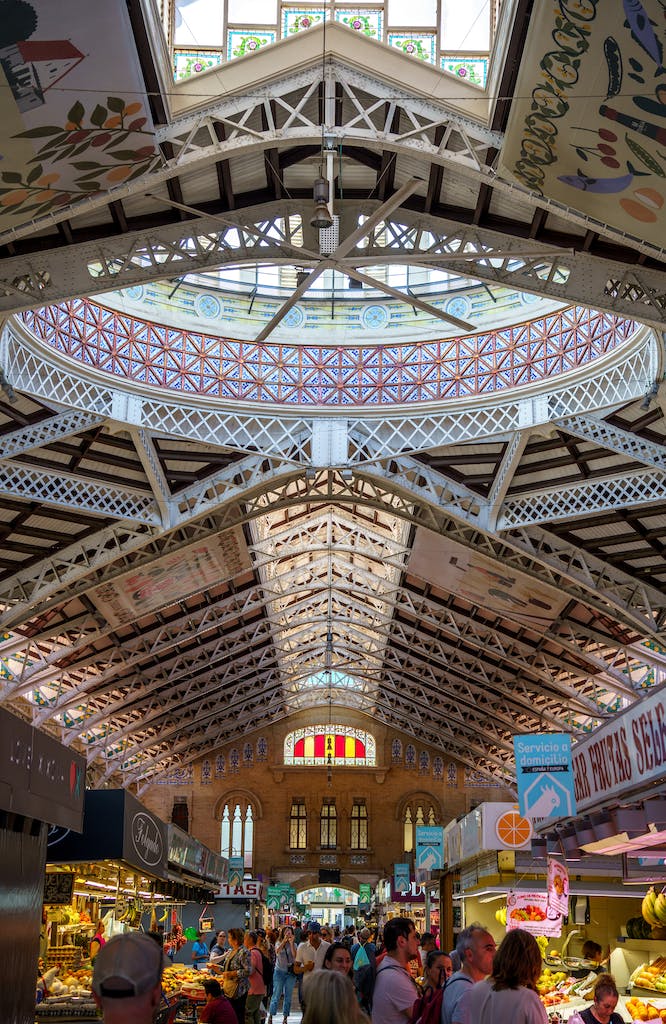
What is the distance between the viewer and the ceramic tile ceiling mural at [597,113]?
6266 millimetres

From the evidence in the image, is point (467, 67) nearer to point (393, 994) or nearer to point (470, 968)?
point (470, 968)

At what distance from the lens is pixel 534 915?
10.8 metres

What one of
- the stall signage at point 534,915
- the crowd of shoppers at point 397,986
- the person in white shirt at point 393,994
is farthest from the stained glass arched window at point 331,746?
the person in white shirt at point 393,994

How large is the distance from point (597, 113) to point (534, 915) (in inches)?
315

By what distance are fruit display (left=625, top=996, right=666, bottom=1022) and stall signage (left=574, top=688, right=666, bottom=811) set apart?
154cm

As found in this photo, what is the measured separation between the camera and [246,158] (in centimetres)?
1088

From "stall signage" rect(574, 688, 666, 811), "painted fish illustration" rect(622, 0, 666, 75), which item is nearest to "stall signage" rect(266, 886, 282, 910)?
"stall signage" rect(574, 688, 666, 811)

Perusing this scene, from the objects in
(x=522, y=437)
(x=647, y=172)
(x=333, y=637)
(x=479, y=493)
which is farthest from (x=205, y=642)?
(x=647, y=172)

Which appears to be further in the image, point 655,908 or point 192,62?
point 192,62

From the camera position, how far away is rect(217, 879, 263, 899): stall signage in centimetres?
3262

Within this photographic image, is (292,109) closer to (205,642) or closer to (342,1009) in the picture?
(342,1009)

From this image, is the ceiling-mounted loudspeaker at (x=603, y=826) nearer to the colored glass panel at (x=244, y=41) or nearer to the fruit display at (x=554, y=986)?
the fruit display at (x=554, y=986)

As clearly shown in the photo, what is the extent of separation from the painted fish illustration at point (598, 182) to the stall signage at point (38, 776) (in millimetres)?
5668

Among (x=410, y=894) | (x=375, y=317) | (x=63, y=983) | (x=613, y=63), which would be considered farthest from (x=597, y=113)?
(x=410, y=894)
